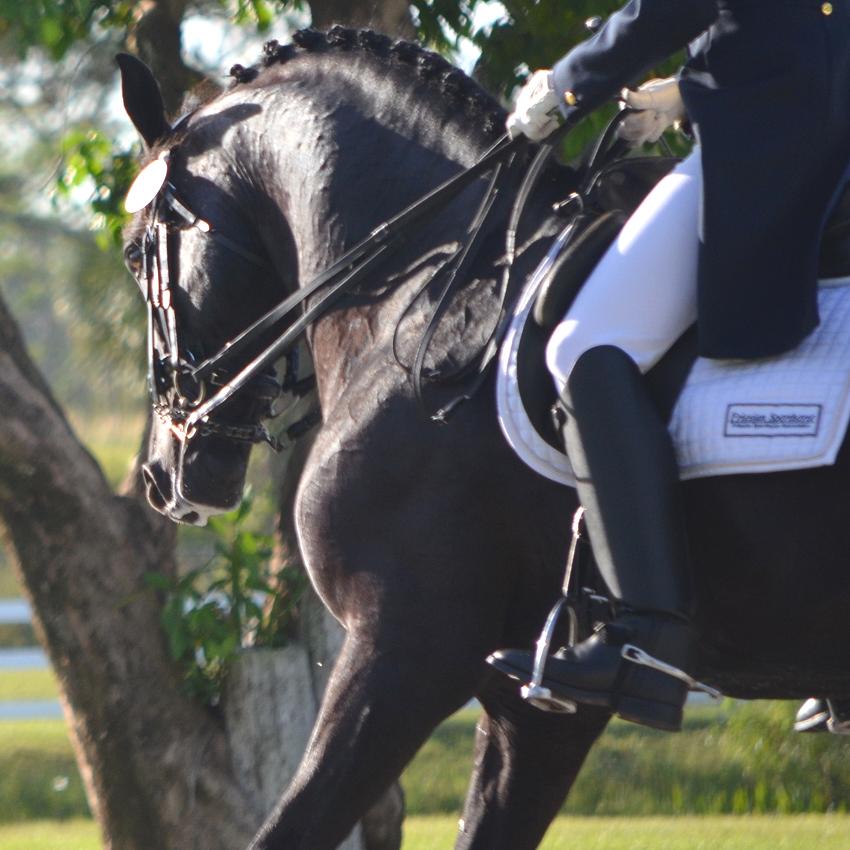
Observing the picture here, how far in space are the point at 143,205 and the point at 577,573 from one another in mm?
1600

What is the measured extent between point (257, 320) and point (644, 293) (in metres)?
1.26

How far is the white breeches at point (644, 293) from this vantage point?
3.44m

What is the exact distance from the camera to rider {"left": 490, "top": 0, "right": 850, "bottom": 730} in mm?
3359

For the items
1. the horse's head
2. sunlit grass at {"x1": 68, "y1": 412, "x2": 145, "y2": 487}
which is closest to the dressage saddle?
the horse's head

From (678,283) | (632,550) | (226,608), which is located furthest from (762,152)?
(226,608)

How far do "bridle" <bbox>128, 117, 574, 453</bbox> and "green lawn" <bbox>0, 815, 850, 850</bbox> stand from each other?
138 inches

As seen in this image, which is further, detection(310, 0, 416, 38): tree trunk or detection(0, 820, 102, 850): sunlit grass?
detection(0, 820, 102, 850): sunlit grass

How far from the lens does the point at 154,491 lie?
14.8 feet

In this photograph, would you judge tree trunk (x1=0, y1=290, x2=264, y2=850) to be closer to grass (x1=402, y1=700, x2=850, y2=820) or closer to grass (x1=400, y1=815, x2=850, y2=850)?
grass (x1=400, y1=815, x2=850, y2=850)

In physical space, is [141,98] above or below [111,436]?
above

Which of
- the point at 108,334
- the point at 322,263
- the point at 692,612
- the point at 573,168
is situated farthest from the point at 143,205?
the point at 108,334

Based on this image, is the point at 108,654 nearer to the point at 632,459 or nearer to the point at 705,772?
the point at 632,459

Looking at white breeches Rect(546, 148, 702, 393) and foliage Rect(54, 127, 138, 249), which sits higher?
foliage Rect(54, 127, 138, 249)

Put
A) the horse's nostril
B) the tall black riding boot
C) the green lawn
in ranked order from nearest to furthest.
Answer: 1. the tall black riding boot
2. the horse's nostril
3. the green lawn
